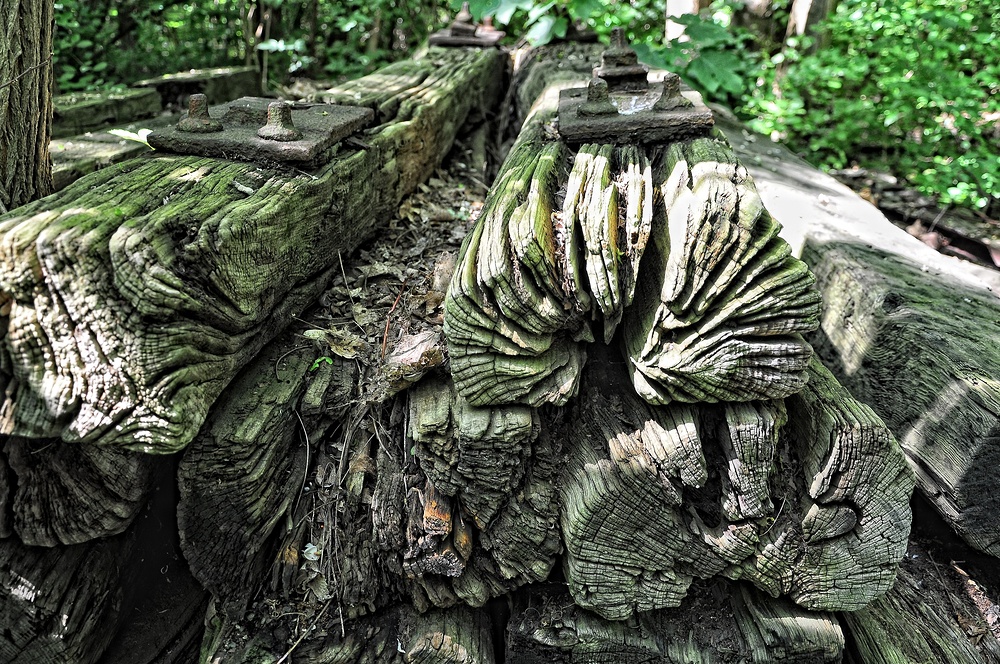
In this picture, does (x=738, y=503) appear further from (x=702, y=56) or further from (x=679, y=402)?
(x=702, y=56)

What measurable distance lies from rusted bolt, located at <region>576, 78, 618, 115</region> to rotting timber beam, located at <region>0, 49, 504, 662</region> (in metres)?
1.00

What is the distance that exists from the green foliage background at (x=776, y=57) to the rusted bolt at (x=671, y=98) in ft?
4.04

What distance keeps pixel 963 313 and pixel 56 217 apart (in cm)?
285

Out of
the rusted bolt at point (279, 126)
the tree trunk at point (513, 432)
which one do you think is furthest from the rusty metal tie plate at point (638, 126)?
the rusted bolt at point (279, 126)

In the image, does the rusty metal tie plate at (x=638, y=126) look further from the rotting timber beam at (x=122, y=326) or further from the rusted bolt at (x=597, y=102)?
the rotting timber beam at (x=122, y=326)

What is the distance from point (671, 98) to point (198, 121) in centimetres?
174

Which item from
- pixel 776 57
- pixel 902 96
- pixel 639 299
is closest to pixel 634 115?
pixel 639 299

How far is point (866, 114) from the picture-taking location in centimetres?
541

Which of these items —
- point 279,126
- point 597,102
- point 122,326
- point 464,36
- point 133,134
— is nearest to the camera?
point 122,326

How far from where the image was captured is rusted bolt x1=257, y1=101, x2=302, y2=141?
2.46m

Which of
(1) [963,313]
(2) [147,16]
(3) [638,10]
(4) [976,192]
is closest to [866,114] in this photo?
(4) [976,192]

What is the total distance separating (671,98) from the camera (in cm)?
279

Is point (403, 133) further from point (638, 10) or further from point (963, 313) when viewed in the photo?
point (638, 10)

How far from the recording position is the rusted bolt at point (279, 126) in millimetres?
2457
